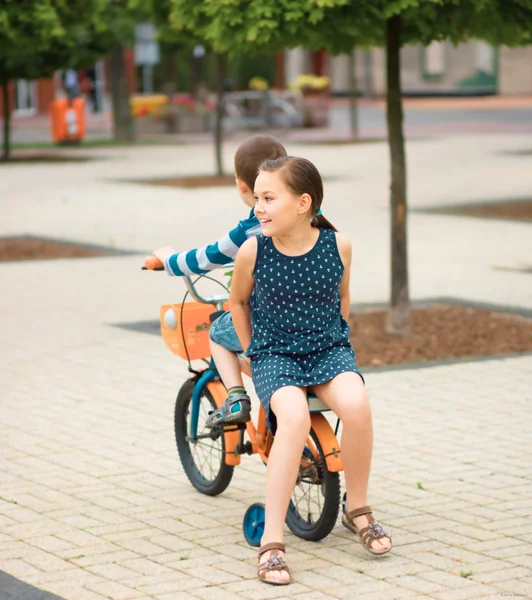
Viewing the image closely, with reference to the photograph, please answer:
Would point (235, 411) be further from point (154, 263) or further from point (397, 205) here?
point (397, 205)

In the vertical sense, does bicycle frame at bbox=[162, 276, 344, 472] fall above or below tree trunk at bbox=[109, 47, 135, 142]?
below

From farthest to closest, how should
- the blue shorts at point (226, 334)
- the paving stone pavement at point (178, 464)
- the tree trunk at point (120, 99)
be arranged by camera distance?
the tree trunk at point (120, 99) → the blue shorts at point (226, 334) → the paving stone pavement at point (178, 464)

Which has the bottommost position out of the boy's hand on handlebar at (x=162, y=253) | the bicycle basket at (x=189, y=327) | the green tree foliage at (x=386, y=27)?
the bicycle basket at (x=189, y=327)

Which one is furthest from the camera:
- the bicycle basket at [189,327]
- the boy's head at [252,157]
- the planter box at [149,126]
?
the planter box at [149,126]

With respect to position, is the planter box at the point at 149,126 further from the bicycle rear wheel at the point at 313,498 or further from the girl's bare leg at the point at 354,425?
the girl's bare leg at the point at 354,425

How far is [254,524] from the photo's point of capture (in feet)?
16.2

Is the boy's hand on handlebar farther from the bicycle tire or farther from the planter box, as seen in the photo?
the planter box

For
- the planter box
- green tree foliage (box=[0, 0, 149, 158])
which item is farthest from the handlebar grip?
the planter box

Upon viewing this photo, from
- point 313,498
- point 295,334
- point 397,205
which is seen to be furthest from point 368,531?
point 397,205

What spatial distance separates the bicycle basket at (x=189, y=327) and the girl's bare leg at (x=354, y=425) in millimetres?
860

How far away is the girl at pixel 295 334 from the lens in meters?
4.65

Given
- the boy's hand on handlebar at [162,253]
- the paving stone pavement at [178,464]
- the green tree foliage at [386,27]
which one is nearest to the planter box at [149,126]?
the paving stone pavement at [178,464]

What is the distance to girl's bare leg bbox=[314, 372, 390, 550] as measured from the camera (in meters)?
4.68

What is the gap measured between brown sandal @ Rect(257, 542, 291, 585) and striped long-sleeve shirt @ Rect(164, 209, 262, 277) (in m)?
1.07
